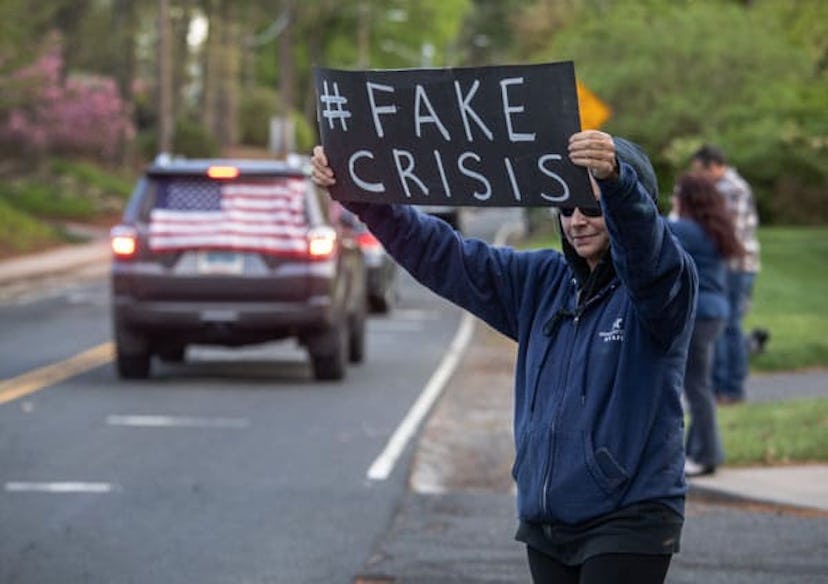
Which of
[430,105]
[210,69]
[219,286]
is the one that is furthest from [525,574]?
[210,69]

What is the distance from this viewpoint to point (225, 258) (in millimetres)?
15891

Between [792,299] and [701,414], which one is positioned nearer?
[701,414]

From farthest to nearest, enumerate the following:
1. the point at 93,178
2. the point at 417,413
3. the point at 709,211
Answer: the point at 93,178 → the point at 417,413 → the point at 709,211

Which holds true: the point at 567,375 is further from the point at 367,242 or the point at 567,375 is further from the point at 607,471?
the point at 367,242

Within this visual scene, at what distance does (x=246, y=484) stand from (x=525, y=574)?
9.39 feet

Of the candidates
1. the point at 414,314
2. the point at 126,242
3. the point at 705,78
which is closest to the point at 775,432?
the point at 126,242

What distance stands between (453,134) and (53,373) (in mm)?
12177

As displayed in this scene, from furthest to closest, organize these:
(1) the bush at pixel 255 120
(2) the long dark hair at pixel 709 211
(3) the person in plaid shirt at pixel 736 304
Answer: (1) the bush at pixel 255 120 → (3) the person in plaid shirt at pixel 736 304 → (2) the long dark hair at pixel 709 211

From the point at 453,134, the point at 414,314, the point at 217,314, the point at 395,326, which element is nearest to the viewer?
the point at 453,134

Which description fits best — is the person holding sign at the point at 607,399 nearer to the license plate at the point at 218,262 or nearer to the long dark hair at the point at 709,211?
the long dark hair at the point at 709,211

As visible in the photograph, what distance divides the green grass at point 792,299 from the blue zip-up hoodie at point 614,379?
43.5 feet

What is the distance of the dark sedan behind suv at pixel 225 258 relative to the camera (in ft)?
52.0

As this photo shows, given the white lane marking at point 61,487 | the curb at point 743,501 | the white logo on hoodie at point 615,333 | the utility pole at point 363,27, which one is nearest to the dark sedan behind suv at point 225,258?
the white lane marking at point 61,487

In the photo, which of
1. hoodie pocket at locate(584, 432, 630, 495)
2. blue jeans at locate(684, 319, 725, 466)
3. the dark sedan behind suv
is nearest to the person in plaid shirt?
the dark sedan behind suv
